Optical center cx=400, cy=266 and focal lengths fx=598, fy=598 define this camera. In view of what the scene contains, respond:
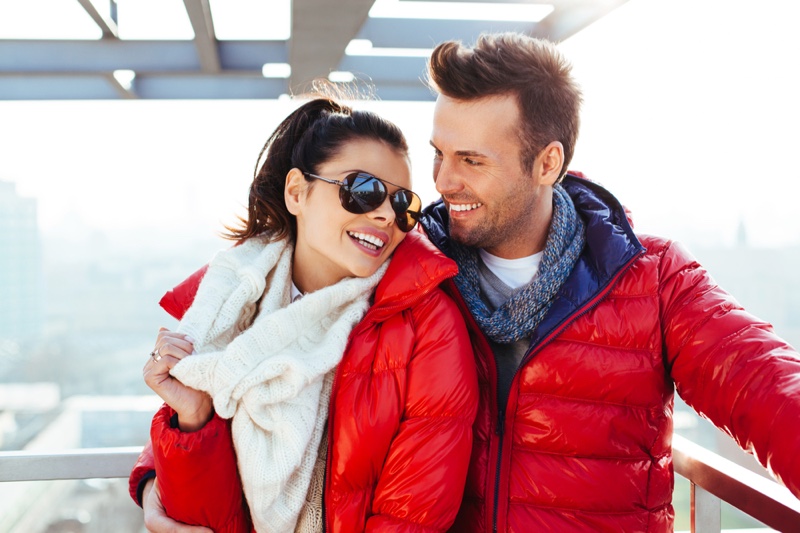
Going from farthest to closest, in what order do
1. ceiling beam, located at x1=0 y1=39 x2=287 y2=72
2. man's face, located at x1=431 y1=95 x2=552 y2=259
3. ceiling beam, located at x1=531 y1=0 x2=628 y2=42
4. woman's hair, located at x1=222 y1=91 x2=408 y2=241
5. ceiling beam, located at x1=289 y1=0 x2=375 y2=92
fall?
ceiling beam, located at x1=0 y1=39 x2=287 y2=72 < ceiling beam, located at x1=531 y1=0 x2=628 y2=42 < ceiling beam, located at x1=289 y1=0 x2=375 y2=92 < man's face, located at x1=431 y1=95 x2=552 y2=259 < woman's hair, located at x1=222 y1=91 x2=408 y2=241

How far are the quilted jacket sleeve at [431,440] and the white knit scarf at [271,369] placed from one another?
0.21m

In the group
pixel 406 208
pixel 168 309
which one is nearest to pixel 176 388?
pixel 168 309

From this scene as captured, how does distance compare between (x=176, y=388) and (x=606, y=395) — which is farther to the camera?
(x=606, y=395)

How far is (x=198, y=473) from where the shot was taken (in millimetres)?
1421

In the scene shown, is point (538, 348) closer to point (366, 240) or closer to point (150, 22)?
point (366, 240)

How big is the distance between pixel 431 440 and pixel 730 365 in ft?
2.60

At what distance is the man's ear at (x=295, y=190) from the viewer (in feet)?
5.77

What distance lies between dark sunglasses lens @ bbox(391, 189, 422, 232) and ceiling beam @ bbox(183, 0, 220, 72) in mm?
1530

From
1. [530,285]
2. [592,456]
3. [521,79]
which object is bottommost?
[592,456]

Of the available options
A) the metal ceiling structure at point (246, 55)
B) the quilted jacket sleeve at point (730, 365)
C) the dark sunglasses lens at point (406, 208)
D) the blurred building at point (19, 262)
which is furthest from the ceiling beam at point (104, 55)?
the blurred building at point (19, 262)

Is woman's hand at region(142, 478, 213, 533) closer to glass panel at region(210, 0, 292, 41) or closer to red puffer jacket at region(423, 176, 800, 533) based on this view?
red puffer jacket at region(423, 176, 800, 533)

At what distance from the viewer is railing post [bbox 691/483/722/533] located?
1.75m

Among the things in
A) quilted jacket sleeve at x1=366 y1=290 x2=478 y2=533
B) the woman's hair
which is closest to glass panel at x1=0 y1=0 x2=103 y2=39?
the woman's hair

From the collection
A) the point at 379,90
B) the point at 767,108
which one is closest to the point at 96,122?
the point at 379,90
